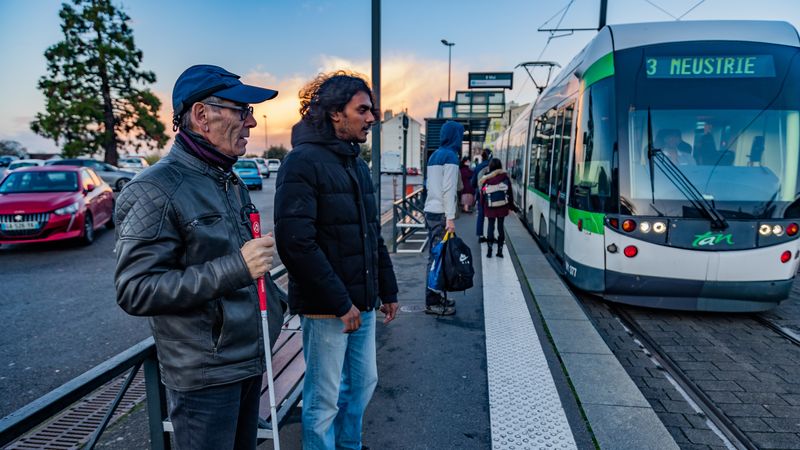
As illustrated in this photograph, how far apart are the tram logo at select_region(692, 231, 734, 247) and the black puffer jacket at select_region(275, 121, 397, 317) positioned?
3969mm

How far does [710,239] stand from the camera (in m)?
4.75

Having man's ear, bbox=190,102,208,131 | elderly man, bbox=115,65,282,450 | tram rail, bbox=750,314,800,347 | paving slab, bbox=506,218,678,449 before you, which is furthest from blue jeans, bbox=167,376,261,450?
tram rail, bbox=750,314,800,347

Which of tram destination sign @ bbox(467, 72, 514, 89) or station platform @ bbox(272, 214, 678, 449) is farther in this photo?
tram destination sign @ bbox(467, 72, 514, 89)

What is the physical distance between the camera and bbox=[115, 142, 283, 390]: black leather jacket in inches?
54.5

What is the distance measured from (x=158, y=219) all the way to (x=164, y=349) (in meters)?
0.44

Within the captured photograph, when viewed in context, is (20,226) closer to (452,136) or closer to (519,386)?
(452,136)

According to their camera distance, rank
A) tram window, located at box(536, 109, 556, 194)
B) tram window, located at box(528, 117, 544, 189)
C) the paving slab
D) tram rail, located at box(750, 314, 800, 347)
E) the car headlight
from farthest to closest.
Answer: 1. tram window, located at box(528, 117, 544, 189)
2. the car headlight
3. tram window, located at box(536, 109, 556, 194)
4. tram rail, located at box(750, 314, 800, 347)
5. the paving slab

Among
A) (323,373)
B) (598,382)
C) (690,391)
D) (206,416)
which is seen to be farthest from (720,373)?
(206,416)

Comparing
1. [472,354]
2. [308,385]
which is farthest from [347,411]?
[472,354]

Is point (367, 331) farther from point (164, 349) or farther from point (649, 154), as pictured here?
point (649, 154)

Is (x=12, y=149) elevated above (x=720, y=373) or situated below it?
above

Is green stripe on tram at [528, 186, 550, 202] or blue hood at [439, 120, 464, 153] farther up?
blue hood at [439, 120, 464, 153]

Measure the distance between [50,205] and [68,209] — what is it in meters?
0.32

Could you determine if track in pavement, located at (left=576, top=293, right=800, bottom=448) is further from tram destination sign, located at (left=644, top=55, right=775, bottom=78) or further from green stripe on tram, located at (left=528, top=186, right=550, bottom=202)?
green stripe on tram, located at (left=528, top=186, right=550, bottom=202)
